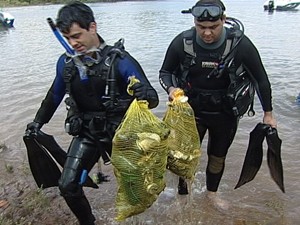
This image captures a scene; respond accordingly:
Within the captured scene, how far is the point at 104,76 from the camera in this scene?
10.4 feet

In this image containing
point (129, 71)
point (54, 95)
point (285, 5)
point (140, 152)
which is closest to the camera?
point (140, 152)

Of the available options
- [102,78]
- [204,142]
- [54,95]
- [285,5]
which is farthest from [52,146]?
[285,5]

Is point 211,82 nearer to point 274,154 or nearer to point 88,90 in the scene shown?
point 274,154

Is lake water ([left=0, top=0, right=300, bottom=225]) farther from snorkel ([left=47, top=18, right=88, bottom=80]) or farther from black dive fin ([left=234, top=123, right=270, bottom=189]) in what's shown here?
snorkel ([left=47, top=18, right=88, bottom=80])

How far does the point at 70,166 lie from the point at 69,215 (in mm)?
1000

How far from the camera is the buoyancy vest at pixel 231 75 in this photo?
340 centimetres

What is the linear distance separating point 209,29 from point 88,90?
1.08 meters

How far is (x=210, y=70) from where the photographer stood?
3.50 m

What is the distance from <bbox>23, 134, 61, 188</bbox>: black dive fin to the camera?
3646mm

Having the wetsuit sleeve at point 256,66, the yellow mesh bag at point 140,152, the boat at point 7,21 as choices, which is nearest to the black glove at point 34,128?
the yellow mesh bag at point 140,152

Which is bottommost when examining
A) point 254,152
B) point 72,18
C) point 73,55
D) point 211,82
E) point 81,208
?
point 81,208

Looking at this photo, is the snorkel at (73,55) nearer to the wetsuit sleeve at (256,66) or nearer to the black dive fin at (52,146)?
the black dive fin at (52,146)

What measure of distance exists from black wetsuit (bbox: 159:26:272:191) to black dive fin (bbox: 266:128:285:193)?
9.3 inches

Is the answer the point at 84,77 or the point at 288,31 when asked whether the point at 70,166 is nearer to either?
the point at 84,77
